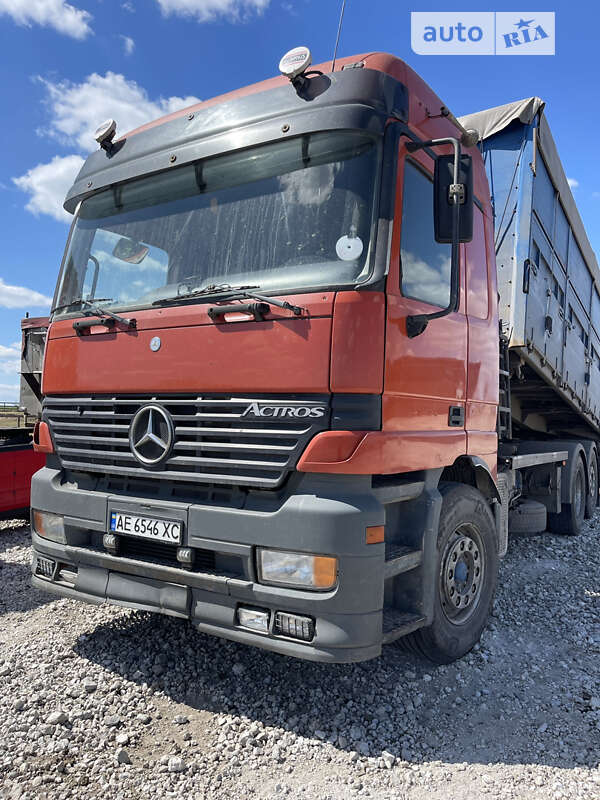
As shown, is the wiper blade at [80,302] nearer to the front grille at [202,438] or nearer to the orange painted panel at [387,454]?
the front grille at [202,438]

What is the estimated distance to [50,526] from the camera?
366cm

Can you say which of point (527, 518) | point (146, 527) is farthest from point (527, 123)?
point (146, 527)

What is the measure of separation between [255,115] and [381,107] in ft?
2.27

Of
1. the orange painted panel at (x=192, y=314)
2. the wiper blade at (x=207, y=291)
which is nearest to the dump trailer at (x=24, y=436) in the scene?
the orange painted panel at (x=192, y=314)

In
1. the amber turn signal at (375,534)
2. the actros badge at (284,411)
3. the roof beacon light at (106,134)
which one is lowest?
the amber turn signal at (375,534)

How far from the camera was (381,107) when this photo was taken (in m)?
3.03

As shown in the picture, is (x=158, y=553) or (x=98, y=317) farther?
(x=98, y=317)

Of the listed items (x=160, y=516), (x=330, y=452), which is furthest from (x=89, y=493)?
(x=330, y=452)

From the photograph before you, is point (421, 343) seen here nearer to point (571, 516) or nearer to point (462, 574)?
point (462, 574)

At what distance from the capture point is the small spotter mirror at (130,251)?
361cm

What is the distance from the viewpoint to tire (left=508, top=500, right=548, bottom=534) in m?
5.98

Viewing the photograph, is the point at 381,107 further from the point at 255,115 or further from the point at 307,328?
the point at 307,328

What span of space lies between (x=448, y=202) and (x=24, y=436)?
290 inches

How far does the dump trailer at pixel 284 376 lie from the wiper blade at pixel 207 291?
0.07 ft
